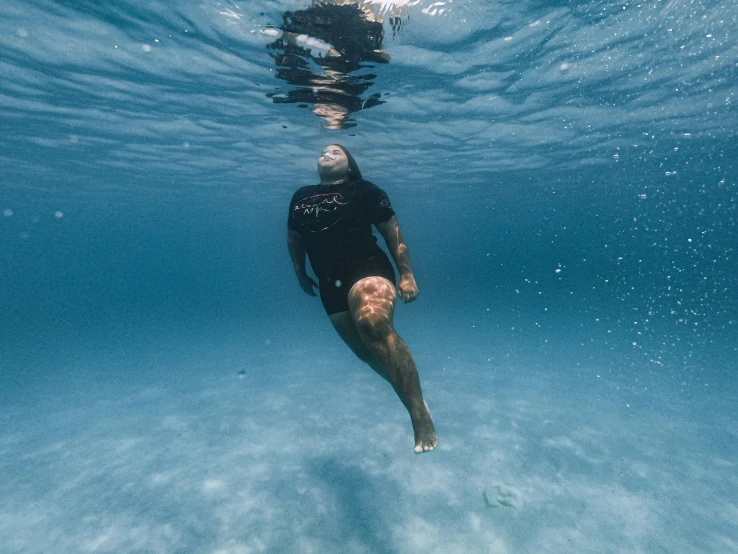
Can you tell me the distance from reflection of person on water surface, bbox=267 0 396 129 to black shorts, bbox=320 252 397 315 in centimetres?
598

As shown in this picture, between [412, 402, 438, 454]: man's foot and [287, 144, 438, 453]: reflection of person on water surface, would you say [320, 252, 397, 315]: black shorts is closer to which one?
[287, 144, 438, 453]: reflection of person on water surface

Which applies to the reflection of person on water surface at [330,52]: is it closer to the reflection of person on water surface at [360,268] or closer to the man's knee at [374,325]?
the reflection of person on water surface at [360,268]

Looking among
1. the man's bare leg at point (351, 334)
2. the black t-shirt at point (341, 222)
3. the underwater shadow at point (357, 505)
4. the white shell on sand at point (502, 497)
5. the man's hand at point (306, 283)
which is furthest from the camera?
the white shell on sand at point (502, 497)

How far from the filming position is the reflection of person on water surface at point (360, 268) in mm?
3805

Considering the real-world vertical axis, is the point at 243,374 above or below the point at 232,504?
below

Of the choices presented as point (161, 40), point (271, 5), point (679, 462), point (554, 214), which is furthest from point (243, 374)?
point (554, 214)

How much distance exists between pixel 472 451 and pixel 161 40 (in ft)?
41.0

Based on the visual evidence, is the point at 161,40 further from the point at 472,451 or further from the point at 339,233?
the point at 472,451

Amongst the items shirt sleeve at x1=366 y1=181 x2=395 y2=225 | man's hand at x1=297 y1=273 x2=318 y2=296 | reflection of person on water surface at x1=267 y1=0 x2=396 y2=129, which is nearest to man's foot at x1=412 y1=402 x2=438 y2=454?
shirt sleeve at x1=366 y1=181 x2=395 y2=225

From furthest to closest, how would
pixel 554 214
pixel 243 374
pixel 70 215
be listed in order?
pixel 554 214 → pixel 70 215 → pixel 243 374

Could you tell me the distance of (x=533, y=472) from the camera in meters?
8.27

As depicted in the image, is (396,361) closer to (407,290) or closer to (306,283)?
(407,290)

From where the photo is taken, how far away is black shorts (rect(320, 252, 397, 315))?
4422mm

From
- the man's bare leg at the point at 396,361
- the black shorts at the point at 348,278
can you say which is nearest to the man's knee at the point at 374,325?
the man's bare leg at the point at 396,361
